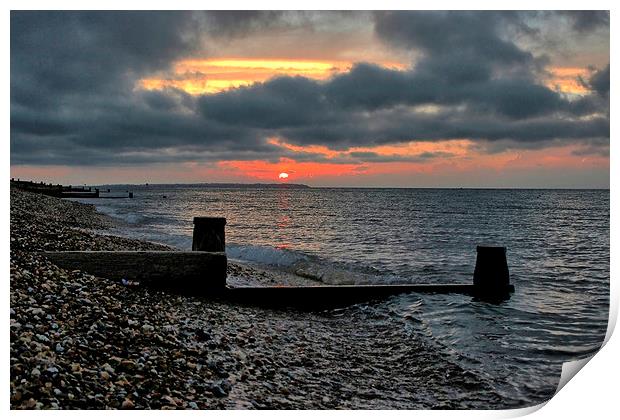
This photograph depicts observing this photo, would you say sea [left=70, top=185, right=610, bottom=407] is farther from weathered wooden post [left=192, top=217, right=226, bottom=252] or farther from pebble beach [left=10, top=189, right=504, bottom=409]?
weathered wooden post [left=192, top=217, right=226, bottom=252]

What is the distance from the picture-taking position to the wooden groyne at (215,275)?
680 centimetres

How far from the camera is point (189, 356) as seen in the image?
509 centimetres

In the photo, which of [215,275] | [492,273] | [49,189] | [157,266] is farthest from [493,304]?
[49,189]

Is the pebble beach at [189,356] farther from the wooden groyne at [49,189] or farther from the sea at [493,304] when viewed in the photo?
the wooden groyne at [49,189]

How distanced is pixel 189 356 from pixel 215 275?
2.49 meters

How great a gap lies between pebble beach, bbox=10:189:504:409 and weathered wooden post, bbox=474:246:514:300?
2328 millimetres

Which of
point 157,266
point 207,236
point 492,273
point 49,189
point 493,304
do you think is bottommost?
point 493,304

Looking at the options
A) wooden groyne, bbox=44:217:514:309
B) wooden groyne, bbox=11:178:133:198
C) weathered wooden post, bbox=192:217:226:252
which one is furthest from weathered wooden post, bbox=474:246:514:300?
wooden groyne, bbox=11:178:133:198

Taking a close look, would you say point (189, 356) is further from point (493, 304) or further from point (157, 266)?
point (493, 304)

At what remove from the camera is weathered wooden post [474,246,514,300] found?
9109mm

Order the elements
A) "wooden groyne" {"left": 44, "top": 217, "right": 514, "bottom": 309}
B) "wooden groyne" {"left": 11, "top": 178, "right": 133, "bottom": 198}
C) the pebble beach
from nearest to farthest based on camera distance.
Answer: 1. the pebble beach
2. "wooden groyne" {"left": 44, "top": 217, "right": 514, "bottom": 309}
3. "wooden groyne" {"left": 11, "top": 178, "right": 133, "bottom": 198}

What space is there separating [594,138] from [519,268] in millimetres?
10322
